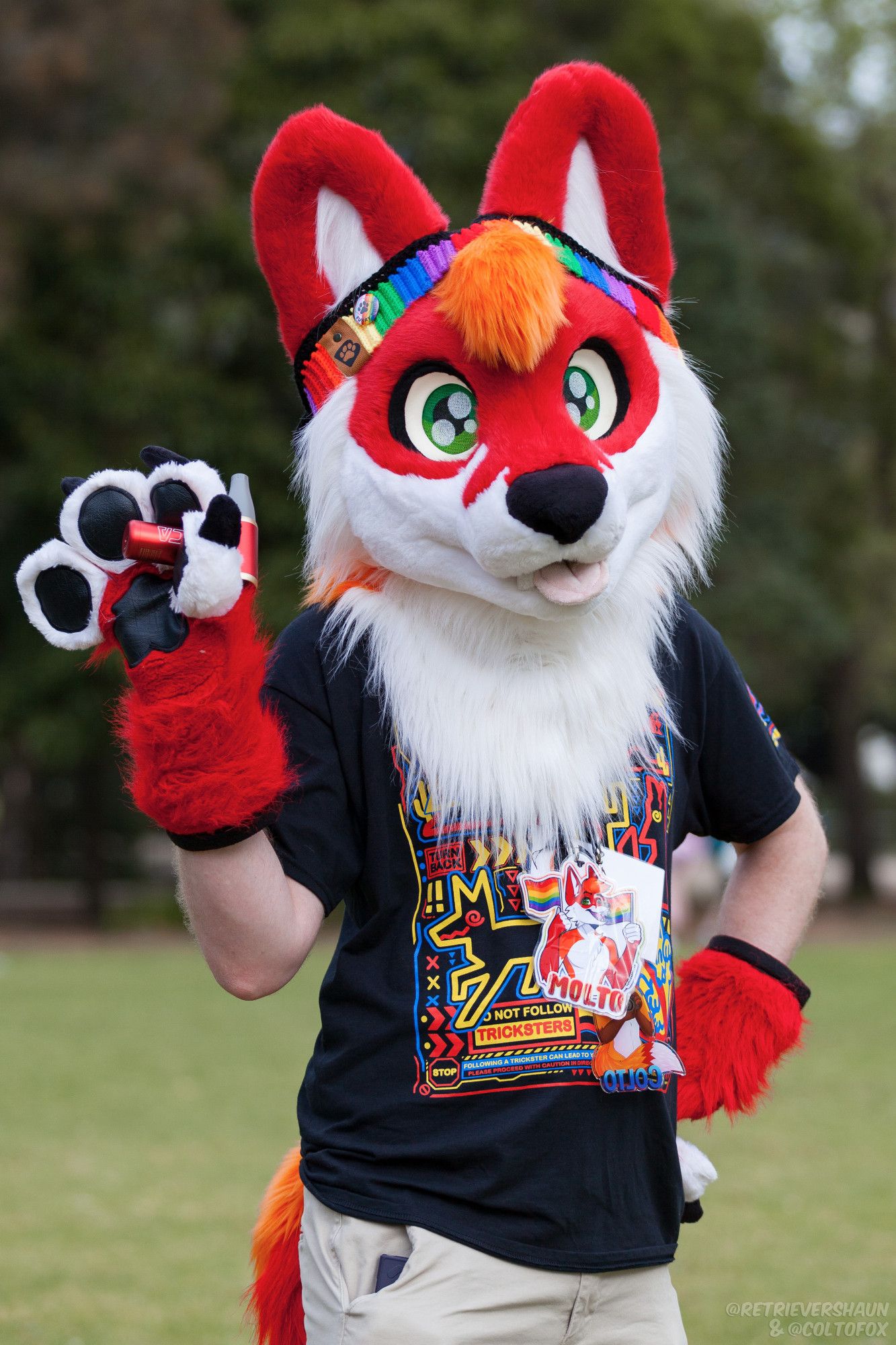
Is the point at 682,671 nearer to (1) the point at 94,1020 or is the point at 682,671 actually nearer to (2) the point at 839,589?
(1) the point at 94,1020

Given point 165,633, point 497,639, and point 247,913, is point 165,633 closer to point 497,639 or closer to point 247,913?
point 247,913

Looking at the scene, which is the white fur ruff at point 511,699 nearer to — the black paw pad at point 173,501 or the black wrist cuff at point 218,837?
the black wrist cuff at point 218,837

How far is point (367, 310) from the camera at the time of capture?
2.10 meters

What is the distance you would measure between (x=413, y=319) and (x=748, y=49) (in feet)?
62.1

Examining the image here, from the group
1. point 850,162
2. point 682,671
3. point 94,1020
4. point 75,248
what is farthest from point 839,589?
point 682,671

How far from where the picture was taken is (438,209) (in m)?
A: 2.26

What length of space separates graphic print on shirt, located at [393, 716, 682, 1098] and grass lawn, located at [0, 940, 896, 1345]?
9.24 feet

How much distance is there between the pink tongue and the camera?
6.34 feet

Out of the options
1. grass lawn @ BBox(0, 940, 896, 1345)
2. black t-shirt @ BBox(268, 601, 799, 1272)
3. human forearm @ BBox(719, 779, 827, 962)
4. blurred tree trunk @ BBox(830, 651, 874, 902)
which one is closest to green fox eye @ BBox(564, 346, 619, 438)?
black t-shirt @ BBox(268, 601, 799, 1272)

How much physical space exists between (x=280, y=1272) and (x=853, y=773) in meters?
21.5

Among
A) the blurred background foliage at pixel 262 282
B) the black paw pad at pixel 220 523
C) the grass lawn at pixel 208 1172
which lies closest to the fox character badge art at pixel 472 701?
the black paw pad at pixel 220 523

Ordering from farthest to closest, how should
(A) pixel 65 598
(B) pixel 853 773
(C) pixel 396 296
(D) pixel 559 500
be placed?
(B) pixel 853 773
(C) pixel 396 296
(D) pixel 559 500
(A) pixel 65 598

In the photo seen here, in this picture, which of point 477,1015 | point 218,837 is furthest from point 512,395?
point 477,1015

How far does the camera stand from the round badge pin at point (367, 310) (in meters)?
2.10
